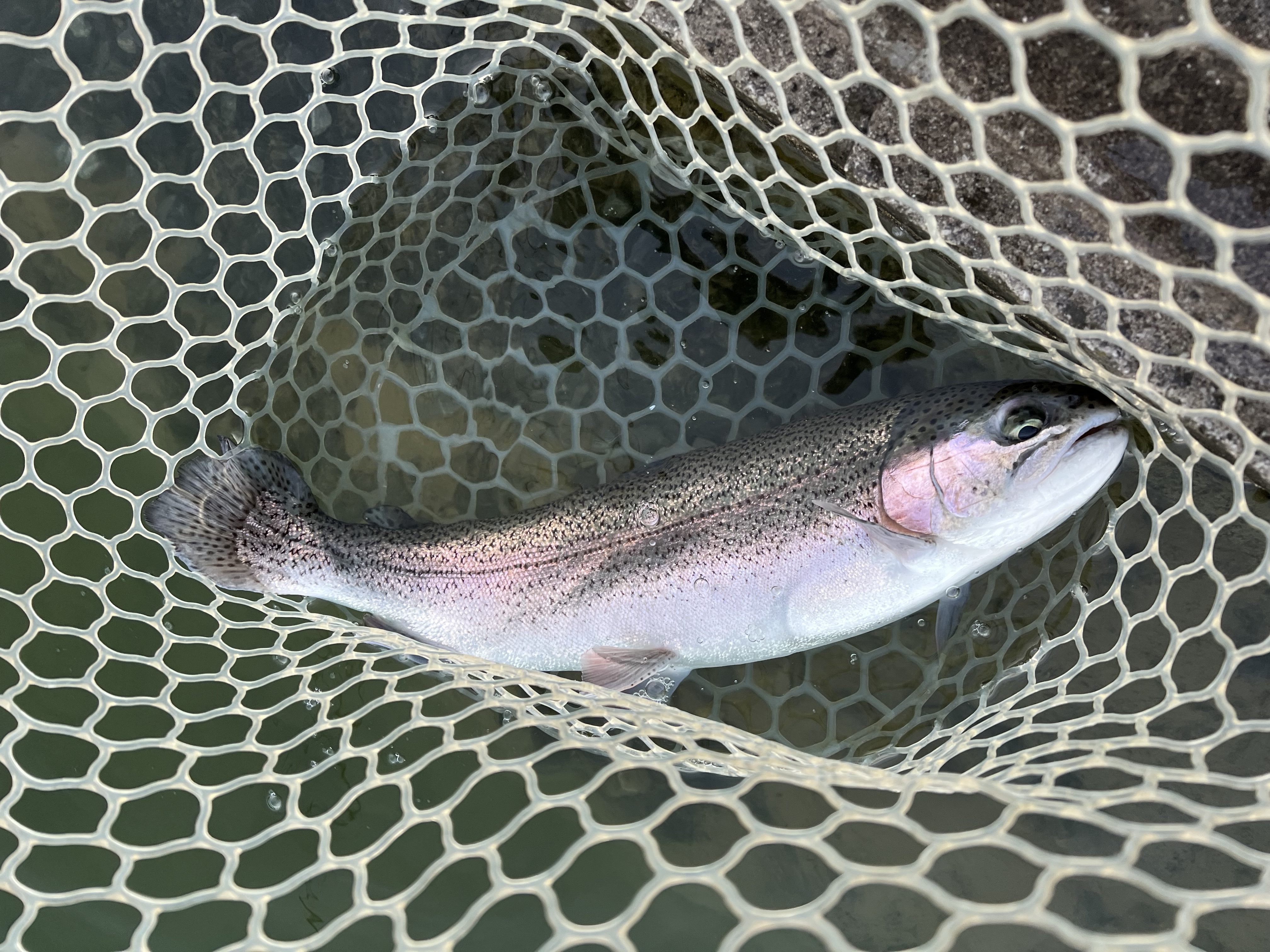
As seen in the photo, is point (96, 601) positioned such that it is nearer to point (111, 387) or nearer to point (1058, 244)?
point (111, 387)

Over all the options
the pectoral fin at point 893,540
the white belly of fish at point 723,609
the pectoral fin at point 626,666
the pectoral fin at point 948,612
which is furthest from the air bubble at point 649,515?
the pectoral fin at point 948,612

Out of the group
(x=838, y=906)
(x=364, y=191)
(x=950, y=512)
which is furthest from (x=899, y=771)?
(x=364, y=191)

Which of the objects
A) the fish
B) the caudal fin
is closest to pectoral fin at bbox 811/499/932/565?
the fish

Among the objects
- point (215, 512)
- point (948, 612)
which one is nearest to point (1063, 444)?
point (948, 612)

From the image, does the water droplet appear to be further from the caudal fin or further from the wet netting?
the caudal fin

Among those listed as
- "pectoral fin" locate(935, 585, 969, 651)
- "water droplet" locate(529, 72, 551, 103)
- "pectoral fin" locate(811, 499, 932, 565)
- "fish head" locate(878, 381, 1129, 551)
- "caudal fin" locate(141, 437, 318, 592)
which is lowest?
"caudal fin" locate(141, 437, 318, 592)

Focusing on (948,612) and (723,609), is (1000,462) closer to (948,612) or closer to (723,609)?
(948,612)

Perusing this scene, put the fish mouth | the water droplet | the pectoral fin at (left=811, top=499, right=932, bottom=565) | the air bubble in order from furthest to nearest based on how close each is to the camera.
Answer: the water droplet < the air bubble < the pectoral fin at (left=811, top=499, right=932, bottom=565) < the fish mouth
